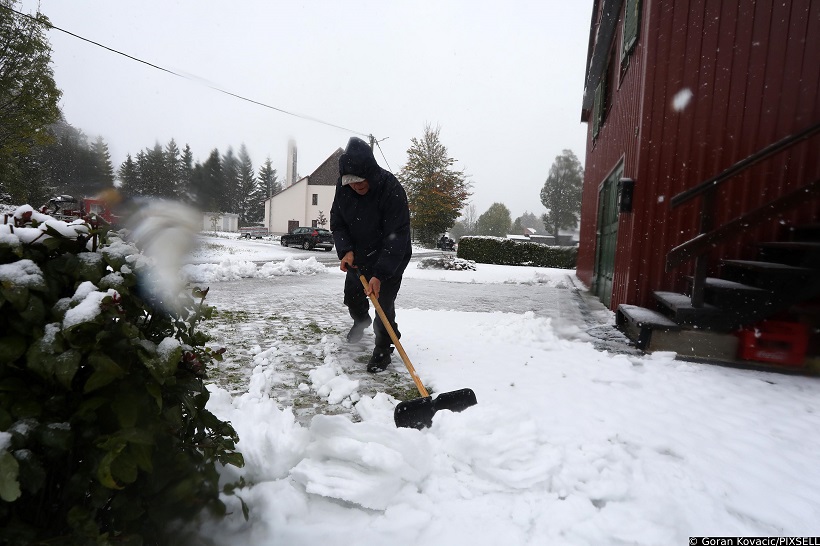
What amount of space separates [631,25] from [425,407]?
19.9 feet

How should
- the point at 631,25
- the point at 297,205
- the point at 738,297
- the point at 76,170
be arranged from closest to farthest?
1. the point at 76,170
2. the point at 738,297
3. the point at 631,25
4. the point at 297,205

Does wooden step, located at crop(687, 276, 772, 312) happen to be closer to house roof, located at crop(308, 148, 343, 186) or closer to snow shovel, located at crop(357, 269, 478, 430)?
snow shovel, located at crop(357, 269, 478, 430)

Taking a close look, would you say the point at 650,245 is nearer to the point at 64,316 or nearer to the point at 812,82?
the point at 812,82

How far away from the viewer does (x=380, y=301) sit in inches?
139

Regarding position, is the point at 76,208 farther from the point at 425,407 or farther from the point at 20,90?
the point at 20,90

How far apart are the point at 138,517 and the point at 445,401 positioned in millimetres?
1526

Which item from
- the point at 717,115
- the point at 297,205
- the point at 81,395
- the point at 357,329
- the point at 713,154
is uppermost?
the point at 297,205

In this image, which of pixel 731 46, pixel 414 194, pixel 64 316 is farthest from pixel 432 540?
pixel 414 194

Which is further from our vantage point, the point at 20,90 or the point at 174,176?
the point at 20,90

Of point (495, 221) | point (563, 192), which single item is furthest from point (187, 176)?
point (495, 221)

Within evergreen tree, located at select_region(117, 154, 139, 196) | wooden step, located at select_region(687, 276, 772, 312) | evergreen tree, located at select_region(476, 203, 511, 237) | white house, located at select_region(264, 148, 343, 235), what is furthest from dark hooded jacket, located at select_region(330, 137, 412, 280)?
evergreen tree, located at select_region(476, 203, 511, 237)

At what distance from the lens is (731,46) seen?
14.2ft

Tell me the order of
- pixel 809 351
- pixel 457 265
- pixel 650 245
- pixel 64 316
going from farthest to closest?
pixel 457 265 < pixel 650 245 < pixel 809 351 < pixel 64 316

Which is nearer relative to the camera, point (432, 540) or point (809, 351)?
point (432, 540)
